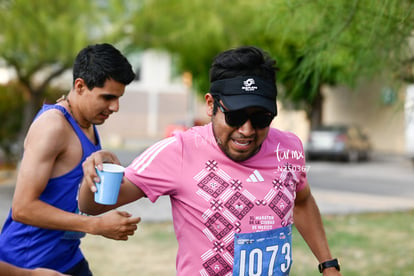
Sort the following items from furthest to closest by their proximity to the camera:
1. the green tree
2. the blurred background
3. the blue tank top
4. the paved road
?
the paved road < the blurred background < the green tree < the blue tank top

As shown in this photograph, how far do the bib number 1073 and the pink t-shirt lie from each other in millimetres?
53

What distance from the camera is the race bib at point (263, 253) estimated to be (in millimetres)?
2018

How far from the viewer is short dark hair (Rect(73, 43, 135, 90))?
2.48 meters

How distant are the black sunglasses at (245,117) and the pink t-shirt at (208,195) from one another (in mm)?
137

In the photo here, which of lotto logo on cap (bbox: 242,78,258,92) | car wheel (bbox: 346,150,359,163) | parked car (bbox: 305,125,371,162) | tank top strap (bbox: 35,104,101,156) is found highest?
lotto logo on cap (bbox: 242,78,258,92)

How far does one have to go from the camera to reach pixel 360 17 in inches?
132

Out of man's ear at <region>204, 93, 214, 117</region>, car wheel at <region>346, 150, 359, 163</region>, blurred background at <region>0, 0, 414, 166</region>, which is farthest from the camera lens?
car wheel at <region>346, 150, 359, 163</region>

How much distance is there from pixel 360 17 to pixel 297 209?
140 cm

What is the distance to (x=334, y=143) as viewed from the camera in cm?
1812

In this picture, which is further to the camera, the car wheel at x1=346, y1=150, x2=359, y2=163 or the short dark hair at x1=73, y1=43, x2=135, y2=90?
the car wheel at x1=346, y1=150, x2=359, y2=163

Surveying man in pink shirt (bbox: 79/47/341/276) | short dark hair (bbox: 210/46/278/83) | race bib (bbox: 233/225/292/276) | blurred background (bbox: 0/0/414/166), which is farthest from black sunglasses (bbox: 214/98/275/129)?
blurred background (bbox: 0/0/414/166)

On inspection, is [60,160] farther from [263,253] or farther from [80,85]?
[263,253]

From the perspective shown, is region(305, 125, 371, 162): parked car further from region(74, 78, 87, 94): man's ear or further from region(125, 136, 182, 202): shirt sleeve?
region(125, 136, 182, 202): shirt sleeve

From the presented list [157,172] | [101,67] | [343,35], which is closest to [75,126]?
[101,67]
